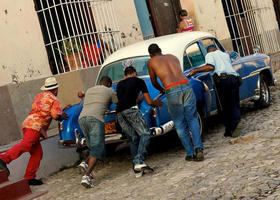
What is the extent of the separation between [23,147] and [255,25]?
35.2ft

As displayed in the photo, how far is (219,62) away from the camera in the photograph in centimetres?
690

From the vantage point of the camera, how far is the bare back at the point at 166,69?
19.9ft

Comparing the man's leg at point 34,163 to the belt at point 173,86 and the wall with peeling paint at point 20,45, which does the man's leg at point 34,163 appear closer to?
the belt at point 173,86

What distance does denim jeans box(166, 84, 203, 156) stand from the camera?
603 cm

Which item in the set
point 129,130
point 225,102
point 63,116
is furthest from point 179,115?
point 63,116

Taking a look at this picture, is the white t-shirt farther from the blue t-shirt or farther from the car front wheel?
the car front wheel

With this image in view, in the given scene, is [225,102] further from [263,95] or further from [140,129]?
[263,95]

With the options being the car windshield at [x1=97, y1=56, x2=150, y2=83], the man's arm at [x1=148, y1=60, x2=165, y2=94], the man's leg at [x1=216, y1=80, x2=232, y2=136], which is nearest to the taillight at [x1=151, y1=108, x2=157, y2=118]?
the man's arm at [x1=148, y1=60, x2=165, y2=94]

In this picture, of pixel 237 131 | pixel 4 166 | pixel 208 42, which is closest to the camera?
Result: pixel 4 166

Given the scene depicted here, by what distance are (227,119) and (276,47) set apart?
9.57m

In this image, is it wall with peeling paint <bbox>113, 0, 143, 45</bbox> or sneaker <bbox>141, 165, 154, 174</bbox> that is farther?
wall with peeling paint <bbox>113, 0, 143, 45</bbox>

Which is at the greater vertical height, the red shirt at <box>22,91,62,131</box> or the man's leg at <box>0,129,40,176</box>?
the red shirt at <box>22,91,62,131</box>

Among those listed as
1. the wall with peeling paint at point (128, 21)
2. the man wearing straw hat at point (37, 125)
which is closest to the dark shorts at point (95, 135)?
the man wearing straw hat at point (37, 125)

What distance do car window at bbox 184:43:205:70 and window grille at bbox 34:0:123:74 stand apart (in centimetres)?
368
